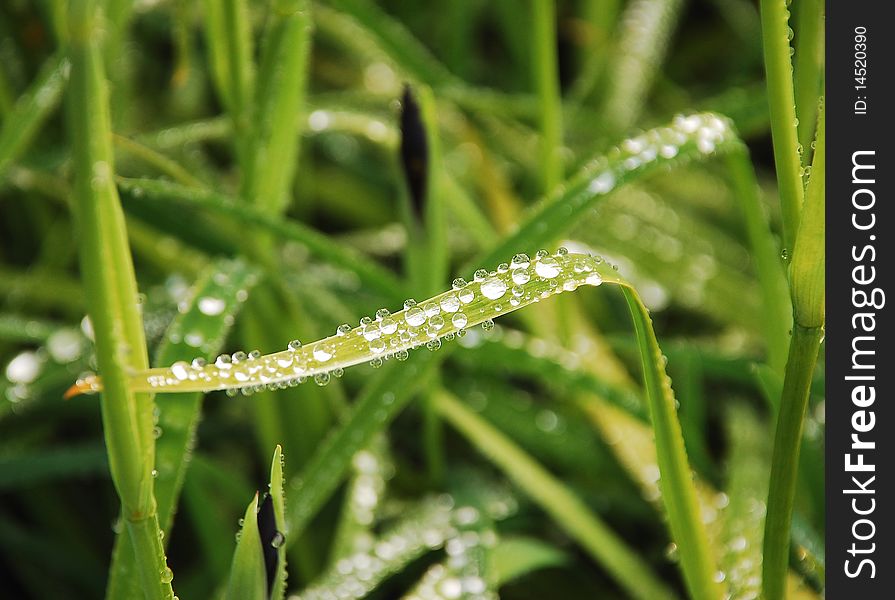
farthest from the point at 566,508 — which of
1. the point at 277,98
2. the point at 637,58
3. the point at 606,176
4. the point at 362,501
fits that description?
the point at 637,58

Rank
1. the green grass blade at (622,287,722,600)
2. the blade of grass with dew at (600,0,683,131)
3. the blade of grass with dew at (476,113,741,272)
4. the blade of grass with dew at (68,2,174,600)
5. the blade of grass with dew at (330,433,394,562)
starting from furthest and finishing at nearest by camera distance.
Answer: the blade of grass with dew at (600,0,683,131) → the blade of grass with dew at (330,433,394,562) → the blade of grass with dew at (476,113,741,272) → the green grass blade at (622,287,722,600) → the blade of grass with dew at (68,2,174,600)

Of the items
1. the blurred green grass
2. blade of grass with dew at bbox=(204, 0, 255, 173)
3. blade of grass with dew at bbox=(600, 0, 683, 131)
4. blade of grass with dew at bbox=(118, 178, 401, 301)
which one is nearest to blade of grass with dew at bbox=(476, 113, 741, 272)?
the blurred green grass

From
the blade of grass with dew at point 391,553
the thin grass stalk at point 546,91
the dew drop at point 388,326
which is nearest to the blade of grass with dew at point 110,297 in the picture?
the dew drop at point 388,326

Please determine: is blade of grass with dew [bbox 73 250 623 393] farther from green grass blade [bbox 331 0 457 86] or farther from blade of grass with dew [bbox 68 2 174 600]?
green grass blade [bbox 331 0 457 86]

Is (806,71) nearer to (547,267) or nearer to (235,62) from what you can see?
(547,267)
